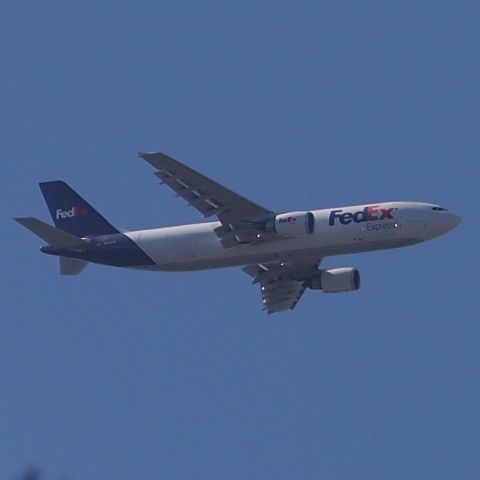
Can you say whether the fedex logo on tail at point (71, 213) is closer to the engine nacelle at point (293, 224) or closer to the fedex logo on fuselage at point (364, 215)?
the engine nacelle at point (293, 224)

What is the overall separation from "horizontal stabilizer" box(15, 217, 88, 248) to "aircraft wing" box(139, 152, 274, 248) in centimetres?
638

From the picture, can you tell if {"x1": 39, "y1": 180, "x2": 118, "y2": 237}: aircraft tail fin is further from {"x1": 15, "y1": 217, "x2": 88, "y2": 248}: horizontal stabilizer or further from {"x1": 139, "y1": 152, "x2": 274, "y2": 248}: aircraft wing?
{"x1": 139, "y1": 152, "x2": 274, "y2": 248}: aircraft wing

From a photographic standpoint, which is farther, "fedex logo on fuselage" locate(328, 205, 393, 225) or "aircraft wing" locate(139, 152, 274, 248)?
"aircraft wing" locate(139, 152, 274, 248)

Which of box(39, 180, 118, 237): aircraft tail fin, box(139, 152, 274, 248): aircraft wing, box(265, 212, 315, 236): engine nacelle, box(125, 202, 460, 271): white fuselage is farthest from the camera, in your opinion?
box(39, 180, 118, 237): aircraft tail fin

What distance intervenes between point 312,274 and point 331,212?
8.73m

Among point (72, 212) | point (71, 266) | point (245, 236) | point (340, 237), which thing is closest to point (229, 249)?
point (245, 236)

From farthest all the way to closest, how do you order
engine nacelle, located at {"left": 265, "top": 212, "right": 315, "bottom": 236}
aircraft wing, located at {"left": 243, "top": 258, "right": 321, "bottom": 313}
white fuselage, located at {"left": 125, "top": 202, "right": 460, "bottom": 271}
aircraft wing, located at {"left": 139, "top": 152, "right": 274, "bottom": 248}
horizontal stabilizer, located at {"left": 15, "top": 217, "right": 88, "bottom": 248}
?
aircraft wing, located at {"left": 243, "top": 258, "right": 321, "bottom": 313}, horizontal stabilizer, located at {"left": 15, "top": 217, "right": 88, "bottom": 248}, aircraft wing, located at {"left": 139, "top": 152, "right": 274, "bottom": 248}, engine nacelle, located at {"left": 265, "top": 212, "right": 315, "bottom": 236}, white fuselage, located at {"left": 125, "top": 202, "right": 460, "bottom": 271}

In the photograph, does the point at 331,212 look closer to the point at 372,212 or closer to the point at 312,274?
the point at 372,212

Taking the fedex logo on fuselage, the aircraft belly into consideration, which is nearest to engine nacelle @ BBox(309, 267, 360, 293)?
the aircraft belly

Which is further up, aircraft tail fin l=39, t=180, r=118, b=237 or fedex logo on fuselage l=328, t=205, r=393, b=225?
aircraft tail fin l=39, t=180, r=118, b=237

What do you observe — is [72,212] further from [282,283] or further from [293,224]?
[293,224]

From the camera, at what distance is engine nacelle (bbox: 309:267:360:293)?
104 m

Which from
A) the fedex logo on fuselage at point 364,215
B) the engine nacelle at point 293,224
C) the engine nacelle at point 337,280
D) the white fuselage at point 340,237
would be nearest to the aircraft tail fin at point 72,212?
the white fuselage at point 340,237

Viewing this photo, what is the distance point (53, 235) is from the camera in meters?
101
